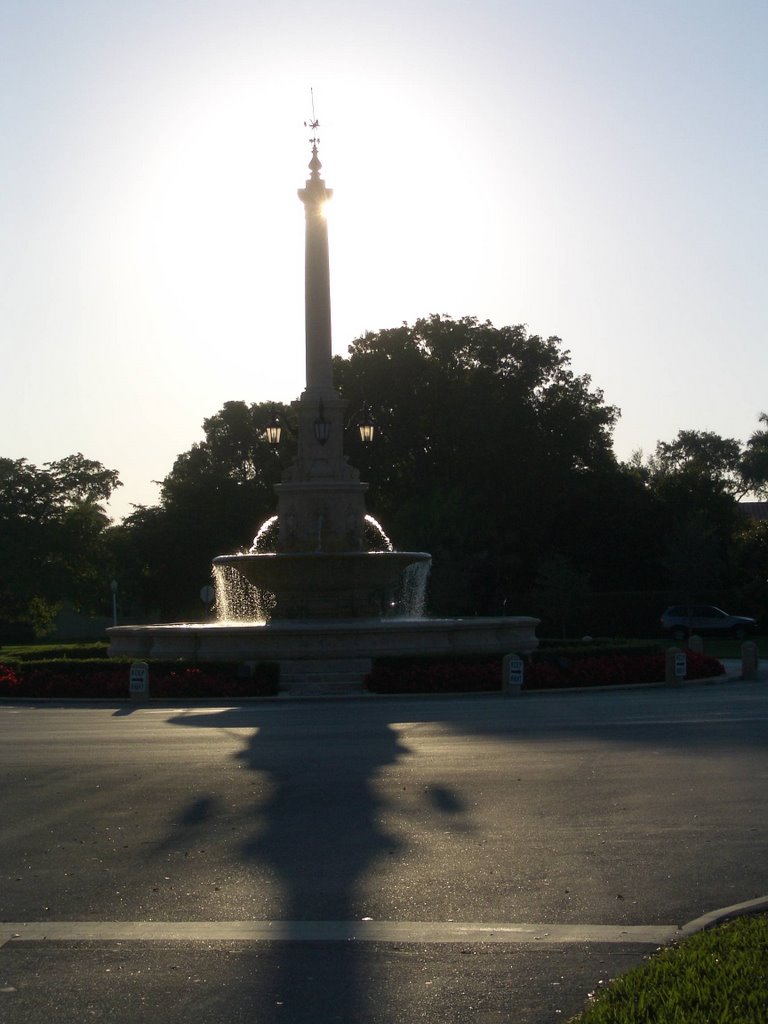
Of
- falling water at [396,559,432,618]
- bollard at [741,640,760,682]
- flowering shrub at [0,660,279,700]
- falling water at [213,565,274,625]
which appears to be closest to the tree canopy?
Answer: falling water at [396,559,432,618]

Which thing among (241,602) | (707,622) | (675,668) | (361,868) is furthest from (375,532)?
(361,868)

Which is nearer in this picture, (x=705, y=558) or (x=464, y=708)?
(x=464, y=708)

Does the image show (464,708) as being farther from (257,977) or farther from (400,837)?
(257,977)

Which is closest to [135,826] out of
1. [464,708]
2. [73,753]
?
[73,753]

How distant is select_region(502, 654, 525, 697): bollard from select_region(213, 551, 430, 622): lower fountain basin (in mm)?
4808

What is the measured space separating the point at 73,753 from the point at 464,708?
8141mm

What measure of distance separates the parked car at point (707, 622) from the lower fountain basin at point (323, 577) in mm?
27615

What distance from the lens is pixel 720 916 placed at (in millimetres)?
7508

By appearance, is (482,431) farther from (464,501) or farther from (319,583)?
(319,583)

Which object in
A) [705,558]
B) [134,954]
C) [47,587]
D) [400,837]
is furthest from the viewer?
[47,587]

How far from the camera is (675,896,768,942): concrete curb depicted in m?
7.37

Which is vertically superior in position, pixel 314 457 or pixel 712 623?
pixel 314 457

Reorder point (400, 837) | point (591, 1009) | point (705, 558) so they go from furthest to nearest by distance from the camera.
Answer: point (705, 558) < point (400, 837) < point (591, 1009)

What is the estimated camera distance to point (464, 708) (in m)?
23.2
